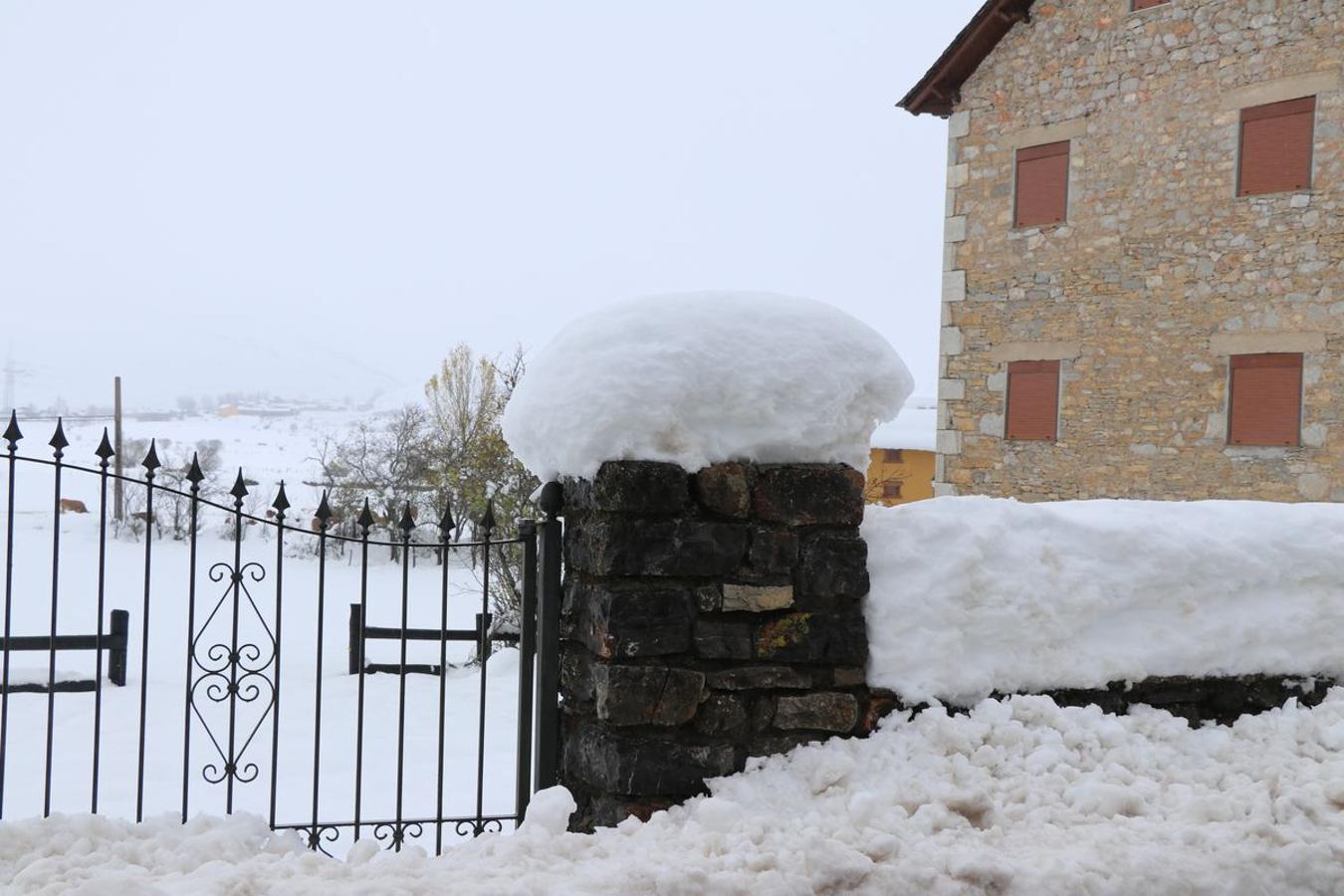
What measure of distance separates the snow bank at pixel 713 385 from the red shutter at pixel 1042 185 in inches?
381

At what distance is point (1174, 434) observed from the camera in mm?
10953

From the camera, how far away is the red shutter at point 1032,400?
11812mm

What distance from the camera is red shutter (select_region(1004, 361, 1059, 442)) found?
38.8ft

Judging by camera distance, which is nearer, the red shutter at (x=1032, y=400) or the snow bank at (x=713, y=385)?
the snow bank at (x=713, y=385)

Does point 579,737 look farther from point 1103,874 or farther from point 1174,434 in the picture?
point 1174,434

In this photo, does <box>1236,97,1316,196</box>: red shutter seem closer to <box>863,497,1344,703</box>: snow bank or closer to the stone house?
the stone house

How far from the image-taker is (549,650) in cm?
322

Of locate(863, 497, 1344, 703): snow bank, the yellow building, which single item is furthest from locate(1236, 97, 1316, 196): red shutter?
the yellow building

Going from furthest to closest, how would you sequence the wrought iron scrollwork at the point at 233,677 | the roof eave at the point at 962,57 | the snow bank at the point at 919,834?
the roof eave at the point at 962,57 → the wrought iron scrollwork at the point at 233,677 → the snow bank at the point at 919,834

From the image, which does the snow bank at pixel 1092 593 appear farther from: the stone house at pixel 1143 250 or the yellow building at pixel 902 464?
the yellow building at pixel 902 464

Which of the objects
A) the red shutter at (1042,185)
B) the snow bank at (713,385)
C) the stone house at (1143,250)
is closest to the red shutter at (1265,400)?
the stone house at (1143,250)

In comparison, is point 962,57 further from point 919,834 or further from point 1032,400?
point 919,834

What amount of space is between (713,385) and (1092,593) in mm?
1369

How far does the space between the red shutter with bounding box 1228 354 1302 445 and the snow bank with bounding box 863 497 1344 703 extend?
7624 mm
